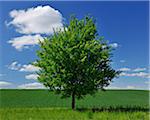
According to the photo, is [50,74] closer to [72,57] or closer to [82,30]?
[72,57]

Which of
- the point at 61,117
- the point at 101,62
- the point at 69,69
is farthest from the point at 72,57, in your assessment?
the point at 61,117

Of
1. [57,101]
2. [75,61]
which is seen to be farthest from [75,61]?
[57,101]

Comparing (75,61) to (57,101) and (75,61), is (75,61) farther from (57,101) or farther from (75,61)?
(57,101)

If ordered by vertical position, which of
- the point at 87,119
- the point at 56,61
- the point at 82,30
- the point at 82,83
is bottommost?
the point at 87,119

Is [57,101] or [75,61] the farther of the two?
[57,101]

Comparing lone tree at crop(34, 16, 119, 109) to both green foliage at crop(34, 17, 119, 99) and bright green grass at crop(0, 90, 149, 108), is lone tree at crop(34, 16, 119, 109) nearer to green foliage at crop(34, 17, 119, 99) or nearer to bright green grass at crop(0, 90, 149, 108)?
green foliage at crop(34, 17, 119, 99)

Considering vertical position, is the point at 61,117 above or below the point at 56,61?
below

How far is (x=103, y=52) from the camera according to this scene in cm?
2450

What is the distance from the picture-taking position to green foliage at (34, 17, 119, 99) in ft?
77.0

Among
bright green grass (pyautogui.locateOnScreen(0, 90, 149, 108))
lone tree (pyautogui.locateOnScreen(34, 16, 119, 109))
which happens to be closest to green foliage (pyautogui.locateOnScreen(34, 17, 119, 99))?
lone tree (pyautogui.locateOnScreen(34, 16, 119, 109))

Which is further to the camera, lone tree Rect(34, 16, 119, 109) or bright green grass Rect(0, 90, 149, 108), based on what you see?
bright green grass Rect(0, 90, 149, 108)

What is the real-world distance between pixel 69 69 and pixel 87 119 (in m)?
5.85

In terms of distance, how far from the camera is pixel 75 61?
23.3 meters

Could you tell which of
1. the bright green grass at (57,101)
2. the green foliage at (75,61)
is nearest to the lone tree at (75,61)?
the green foliage at (75,61)
